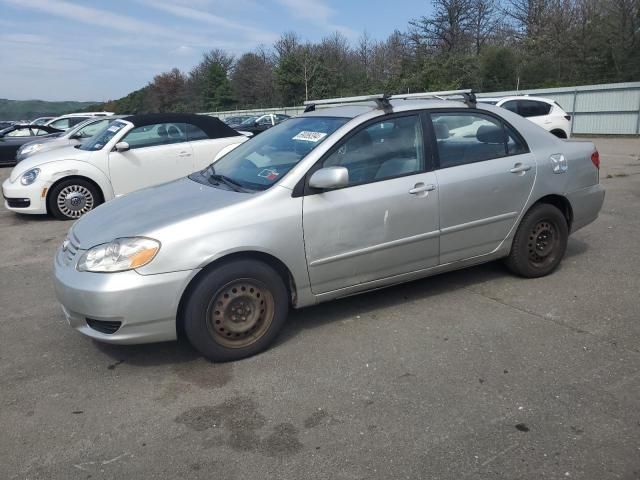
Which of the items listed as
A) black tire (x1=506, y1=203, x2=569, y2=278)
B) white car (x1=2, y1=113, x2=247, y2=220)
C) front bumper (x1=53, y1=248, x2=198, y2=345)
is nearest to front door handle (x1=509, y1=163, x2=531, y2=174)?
black tire (x1=506, y1=203, x2=569, y2=278)

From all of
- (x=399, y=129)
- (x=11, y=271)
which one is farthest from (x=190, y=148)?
(x=399, y=129)

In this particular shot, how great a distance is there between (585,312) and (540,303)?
0.34 metres

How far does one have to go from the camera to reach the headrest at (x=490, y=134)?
4648 millimetres

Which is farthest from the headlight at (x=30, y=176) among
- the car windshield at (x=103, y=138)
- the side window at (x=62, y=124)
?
the side window at (x=62, y=124)

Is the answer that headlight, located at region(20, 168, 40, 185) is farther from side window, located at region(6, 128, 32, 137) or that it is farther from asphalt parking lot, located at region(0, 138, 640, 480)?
side window, located at region(6, 128, 32, 137)

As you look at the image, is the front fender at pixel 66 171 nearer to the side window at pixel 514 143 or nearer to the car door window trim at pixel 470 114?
the car door window trim at pixel 470 114

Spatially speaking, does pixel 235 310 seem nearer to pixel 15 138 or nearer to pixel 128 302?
pixel 128 302

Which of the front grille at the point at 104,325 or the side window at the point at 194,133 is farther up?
the side window at the point at 194,133

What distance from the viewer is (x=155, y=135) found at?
8.75 m

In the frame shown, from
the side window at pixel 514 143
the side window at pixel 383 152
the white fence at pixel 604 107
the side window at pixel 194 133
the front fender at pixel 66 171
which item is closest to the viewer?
the side window at pixel 383 152

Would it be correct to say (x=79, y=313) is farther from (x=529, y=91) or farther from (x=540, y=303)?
(x=529, y=91)

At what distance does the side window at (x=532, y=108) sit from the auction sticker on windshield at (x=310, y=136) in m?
11.0

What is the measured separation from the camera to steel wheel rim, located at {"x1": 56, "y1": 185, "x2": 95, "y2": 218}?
842 cm

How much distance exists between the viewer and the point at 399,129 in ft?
14.1
